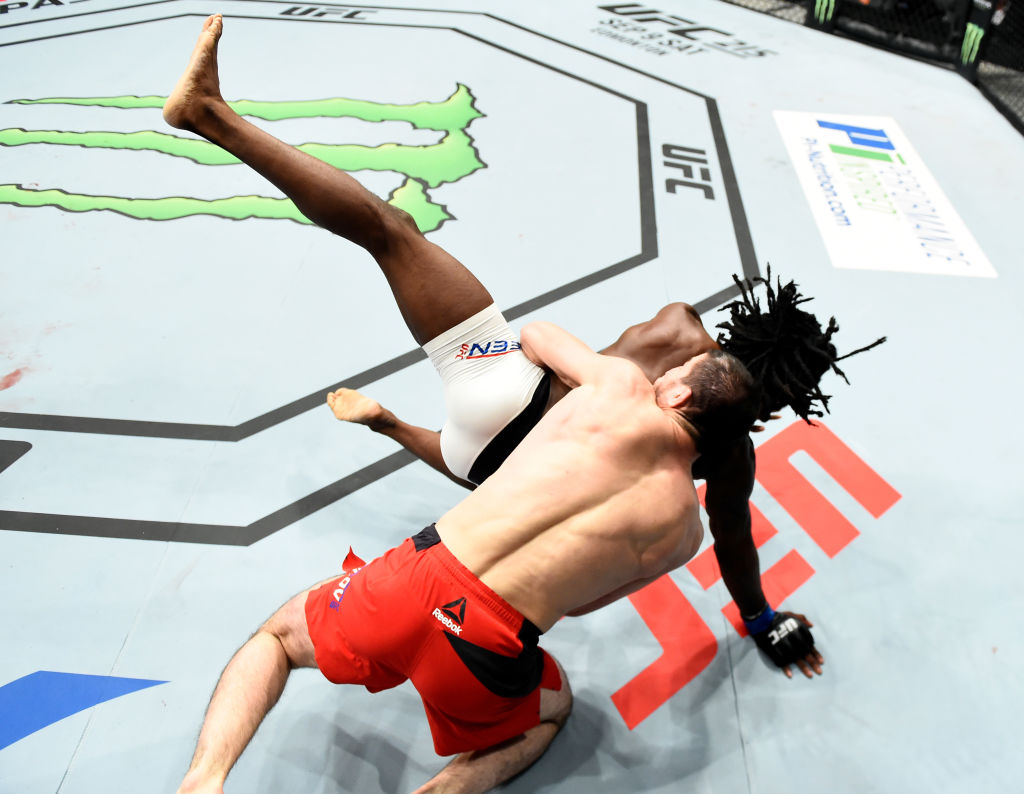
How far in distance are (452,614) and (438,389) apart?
1480mm

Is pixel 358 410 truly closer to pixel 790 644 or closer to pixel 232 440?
pixel 232 440

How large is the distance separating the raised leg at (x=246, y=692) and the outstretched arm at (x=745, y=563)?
42.3 inches

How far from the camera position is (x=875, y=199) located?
4188 mm

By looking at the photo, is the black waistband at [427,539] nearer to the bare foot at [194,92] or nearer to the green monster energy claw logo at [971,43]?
the bare foot at [194,92]

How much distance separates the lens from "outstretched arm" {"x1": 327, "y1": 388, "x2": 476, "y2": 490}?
232 centimetres

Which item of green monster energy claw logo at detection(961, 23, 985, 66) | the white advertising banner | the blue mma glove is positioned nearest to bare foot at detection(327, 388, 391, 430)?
the blue mma glove

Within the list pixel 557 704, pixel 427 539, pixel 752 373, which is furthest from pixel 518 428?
pixel 557 704

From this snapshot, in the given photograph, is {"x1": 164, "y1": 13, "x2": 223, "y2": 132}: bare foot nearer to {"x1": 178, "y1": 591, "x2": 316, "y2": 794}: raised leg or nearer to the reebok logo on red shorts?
{"x1": 178, "y1": 591, "x2": 316, "y2": 794}: raised leg

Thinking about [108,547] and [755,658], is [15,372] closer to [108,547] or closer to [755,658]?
[108,547]

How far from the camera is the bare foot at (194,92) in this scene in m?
1.83

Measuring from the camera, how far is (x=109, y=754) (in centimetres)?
192

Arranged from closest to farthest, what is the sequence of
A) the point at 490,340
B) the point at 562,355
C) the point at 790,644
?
1. the point at 562,355
2. the point at 490,340
3. the point at 790,644

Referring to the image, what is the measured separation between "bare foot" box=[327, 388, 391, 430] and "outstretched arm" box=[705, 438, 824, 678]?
0.97 m

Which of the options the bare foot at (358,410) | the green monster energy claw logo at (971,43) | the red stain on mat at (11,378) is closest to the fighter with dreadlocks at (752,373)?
the bare foot at (358,410)
